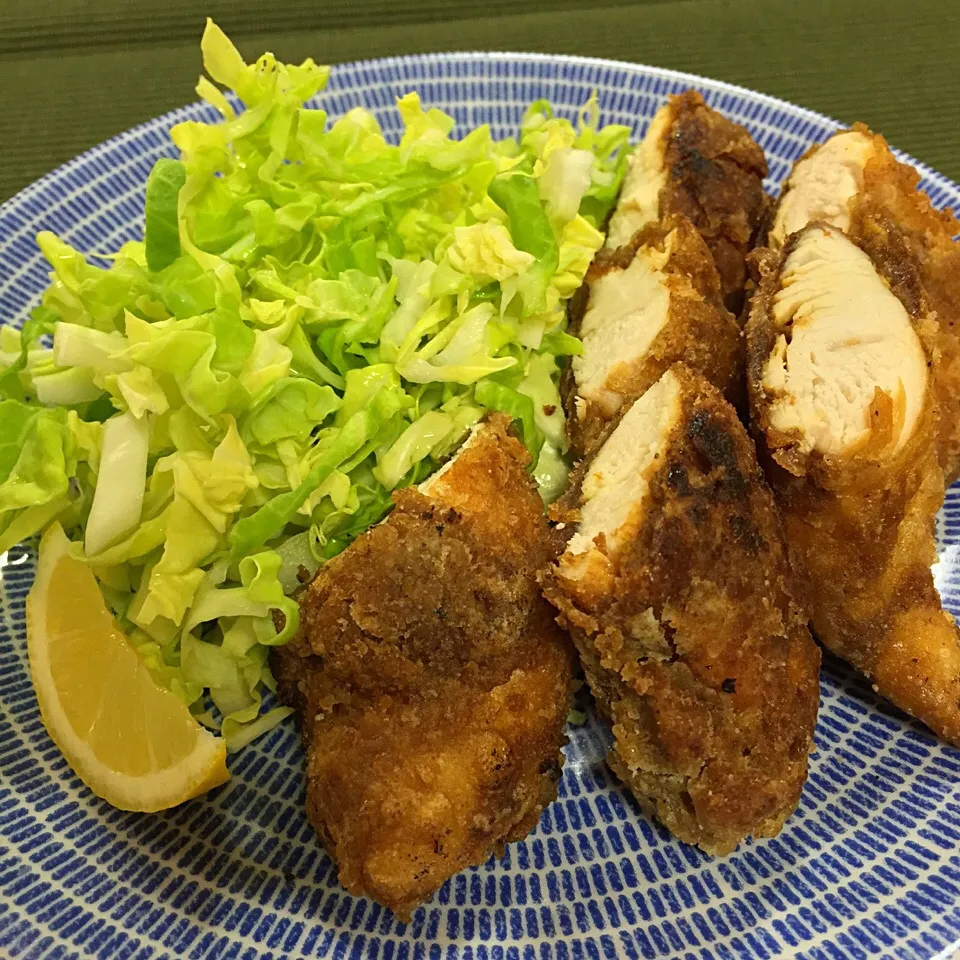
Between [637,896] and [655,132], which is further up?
[655,132]

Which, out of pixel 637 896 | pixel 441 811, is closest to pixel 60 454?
pixel 441 811

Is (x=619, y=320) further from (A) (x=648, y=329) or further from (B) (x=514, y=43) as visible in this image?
(B) (x=514, y=43)

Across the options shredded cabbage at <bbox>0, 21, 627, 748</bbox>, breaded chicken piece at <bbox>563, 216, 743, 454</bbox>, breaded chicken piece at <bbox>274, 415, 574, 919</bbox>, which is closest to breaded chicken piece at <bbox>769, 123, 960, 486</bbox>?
breaded chicken piece at <bbox>563, 216, 743, 454</bbox>

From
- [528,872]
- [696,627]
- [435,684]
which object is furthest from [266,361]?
[528,872]

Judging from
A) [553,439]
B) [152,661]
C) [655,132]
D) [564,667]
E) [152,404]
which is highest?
[655,132]

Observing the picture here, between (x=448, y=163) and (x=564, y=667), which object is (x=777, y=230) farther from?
(x=564, y=667)

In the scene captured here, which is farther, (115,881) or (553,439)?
(553,439)
